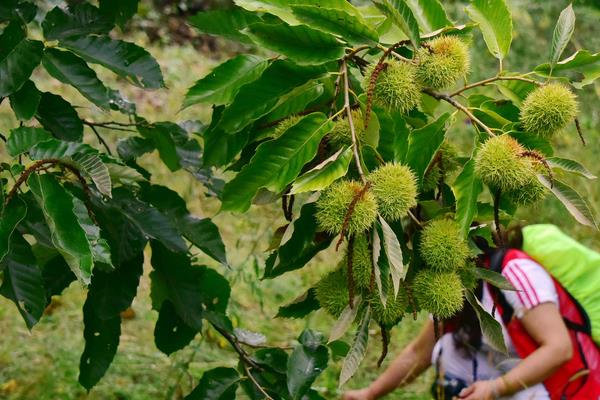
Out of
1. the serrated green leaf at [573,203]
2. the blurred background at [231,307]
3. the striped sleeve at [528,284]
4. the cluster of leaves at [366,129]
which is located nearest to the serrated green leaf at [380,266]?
the cluster of leaves at [366,129]

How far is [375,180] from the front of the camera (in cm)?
106

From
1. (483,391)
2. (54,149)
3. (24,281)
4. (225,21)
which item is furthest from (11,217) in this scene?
(483,391)

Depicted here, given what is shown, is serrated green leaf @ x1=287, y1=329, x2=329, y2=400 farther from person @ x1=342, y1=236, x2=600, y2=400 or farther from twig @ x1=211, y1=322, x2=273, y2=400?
person @ x1=342, y1=236, x2=600, y2=400

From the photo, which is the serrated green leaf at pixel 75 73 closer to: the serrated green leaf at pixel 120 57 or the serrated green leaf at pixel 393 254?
the serrated green leaf at pixel 120 57

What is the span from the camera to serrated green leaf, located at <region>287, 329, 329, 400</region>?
162cm

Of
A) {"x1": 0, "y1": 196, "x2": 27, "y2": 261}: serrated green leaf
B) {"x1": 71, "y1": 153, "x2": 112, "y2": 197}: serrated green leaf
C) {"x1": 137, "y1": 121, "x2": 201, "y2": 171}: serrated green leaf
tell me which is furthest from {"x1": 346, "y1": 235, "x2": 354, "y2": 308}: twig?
{"x1": 137, "y1": 121, "x2": 201, "y2": 171}: serrated green leaf

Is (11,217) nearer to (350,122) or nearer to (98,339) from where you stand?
(350,122)

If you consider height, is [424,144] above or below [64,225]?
above

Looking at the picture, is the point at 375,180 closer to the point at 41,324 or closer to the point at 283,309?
the point at 283,309

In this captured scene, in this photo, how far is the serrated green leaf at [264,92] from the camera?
45.7 inches

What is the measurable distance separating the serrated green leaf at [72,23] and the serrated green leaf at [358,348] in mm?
755

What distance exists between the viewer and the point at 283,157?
1.11 m

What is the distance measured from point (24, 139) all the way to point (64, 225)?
192 millimetres

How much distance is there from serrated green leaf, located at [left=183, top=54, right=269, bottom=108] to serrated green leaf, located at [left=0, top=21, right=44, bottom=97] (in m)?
0.33
